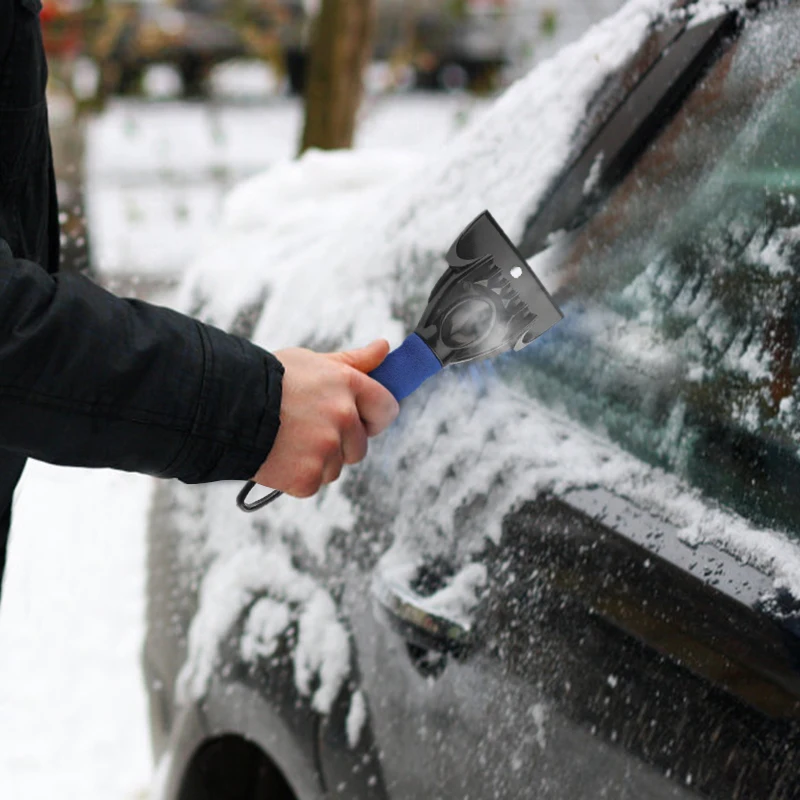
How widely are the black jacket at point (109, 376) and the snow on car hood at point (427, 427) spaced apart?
299 millimetres

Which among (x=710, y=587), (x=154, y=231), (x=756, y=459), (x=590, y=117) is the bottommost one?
(x=154, y=231)

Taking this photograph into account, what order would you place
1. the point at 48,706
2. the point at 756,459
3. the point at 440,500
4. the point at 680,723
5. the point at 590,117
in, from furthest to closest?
the point at 48,706 → the point at 590,117 → the point at 440,500 → the point at 756,459 → the point at 680,723

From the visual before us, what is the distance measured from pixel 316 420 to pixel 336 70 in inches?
171

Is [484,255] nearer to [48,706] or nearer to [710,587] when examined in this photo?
[710,587]

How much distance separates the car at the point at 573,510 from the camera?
1102 millimetres

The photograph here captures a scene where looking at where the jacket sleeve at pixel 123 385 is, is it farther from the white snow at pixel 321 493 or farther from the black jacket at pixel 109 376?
the white snow at pixel 321 493

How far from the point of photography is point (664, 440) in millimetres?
1266

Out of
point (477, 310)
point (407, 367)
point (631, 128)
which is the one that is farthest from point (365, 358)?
point (631, 128)

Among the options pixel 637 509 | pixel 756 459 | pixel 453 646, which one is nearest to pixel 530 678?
pixel 453 646

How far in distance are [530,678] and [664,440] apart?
0.32 meters

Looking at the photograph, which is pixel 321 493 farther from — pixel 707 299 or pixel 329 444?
pixel 707 299

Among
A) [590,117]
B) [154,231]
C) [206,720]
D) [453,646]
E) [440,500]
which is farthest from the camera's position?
[154,231]

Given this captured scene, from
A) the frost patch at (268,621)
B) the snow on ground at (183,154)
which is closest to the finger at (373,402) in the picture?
the frost patch at (268,621)

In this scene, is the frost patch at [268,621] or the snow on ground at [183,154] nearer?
the frost patch at [268,621]
